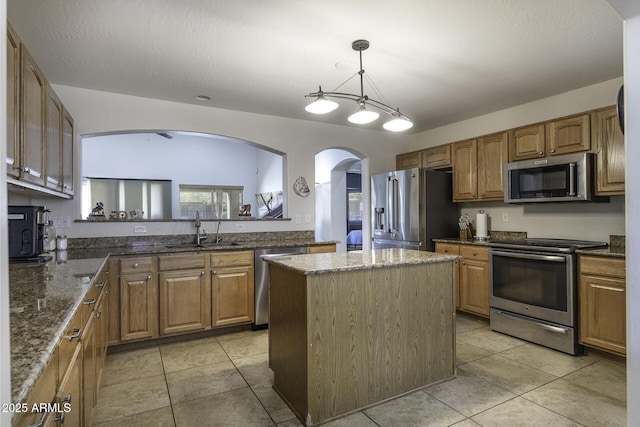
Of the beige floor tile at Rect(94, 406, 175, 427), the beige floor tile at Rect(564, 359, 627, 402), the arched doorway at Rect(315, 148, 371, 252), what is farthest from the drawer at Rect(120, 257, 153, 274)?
the arched doorway at Rect(315, 148, 371, 252)

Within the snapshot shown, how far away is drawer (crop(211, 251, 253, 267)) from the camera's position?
3.37 metres

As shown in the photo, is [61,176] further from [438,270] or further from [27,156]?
[438,270]

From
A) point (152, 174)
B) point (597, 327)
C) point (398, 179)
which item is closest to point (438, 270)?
point (597, 327)

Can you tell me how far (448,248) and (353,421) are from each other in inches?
102

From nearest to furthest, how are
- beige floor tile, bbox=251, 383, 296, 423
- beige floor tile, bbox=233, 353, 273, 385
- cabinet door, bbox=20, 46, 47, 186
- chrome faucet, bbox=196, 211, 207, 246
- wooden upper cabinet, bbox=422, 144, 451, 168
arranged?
cabinet door, bbox=20, 46, 47, 186, beige floor tile, bbox=251, 383, 296, 423, beige floor tile, bbox=233, 353, 273, 385, chrome faucet, bbox=196, 211, 207, 246, wooden upper cabinet, bbox=422, 144, 451, 168

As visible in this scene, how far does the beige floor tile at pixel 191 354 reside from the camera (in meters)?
2.79

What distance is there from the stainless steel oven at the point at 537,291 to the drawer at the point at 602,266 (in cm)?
7

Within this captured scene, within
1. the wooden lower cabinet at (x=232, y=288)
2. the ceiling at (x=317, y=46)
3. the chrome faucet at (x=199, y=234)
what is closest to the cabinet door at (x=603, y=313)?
the ceiling at (x=317, y=46)

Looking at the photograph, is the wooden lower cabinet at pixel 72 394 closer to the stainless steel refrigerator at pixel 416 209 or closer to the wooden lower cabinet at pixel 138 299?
the wooden lower cabinet at pixel 138 299

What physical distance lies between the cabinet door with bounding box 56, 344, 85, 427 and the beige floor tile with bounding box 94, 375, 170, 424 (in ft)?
2.49

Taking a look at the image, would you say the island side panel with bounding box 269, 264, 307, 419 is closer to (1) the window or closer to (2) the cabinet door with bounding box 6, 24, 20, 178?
(2) the cabinet door with bounding box 6, 24, 20, 178

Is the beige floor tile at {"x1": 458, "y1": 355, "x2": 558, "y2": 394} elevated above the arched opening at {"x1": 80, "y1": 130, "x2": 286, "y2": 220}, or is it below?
below

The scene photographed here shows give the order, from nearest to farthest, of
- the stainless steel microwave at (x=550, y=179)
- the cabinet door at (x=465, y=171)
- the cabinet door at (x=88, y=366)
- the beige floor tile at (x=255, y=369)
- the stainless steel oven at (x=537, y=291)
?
the cabinet door at (x=88, y=366) < the beige floor tile at (x=255, y=369) < the stainless steel oven at (x=537, y=291) < the stainless steel microwave at (x=550, y=179) < the cabinet door at (x=465, y=171)

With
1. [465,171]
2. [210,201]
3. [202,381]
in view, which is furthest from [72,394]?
[210,201]
